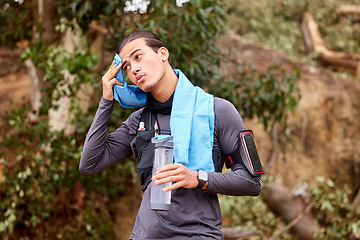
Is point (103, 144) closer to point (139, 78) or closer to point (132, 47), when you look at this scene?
point (139, 78)

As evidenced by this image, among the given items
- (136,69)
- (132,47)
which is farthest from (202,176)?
(132,47)

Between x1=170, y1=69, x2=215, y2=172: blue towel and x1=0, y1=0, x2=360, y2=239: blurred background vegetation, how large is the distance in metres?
1.64

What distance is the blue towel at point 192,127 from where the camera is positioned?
1713 millimetres

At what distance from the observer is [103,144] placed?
190 centimetres

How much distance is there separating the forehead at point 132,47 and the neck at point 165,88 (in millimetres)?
163

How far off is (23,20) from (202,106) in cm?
379

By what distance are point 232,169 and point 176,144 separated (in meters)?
0.30

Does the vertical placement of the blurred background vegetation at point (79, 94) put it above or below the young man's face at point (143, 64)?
below

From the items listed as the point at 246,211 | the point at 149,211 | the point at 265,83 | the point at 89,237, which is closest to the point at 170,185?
the point at 149,211

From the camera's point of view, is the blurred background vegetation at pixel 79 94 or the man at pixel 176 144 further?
the blurred background vegetation at pixel 79 94

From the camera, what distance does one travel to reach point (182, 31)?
3.64m

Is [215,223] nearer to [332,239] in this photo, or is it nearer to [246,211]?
[332,239]

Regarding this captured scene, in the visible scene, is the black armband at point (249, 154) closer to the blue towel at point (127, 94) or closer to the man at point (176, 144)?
the man at point (176, 144)

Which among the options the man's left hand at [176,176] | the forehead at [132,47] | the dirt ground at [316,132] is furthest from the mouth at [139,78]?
the dirt ground at [316,132]
